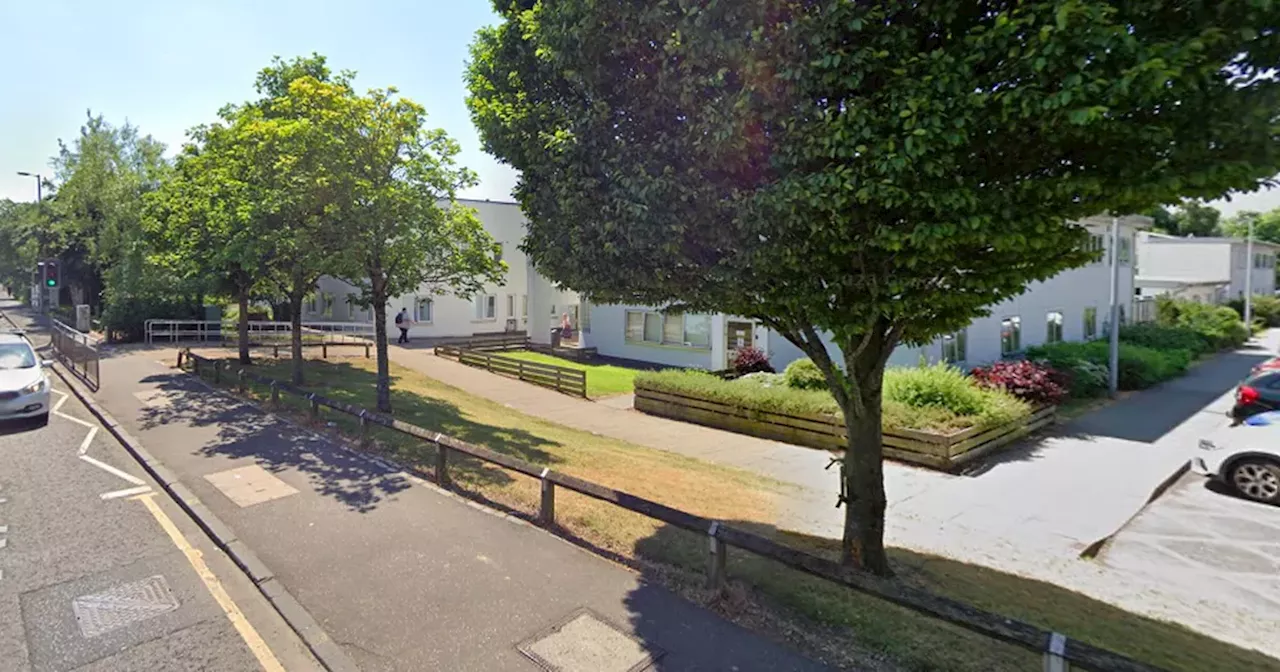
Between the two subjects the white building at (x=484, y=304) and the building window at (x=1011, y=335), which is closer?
the building window at (x=1011, y=335)

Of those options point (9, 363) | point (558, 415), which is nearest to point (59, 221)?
point (9, 363)

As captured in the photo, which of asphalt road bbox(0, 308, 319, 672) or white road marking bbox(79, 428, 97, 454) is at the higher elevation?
white road marking bbox(79, 428, 97, 454)

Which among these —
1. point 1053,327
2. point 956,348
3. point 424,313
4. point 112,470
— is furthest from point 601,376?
point 1053,327

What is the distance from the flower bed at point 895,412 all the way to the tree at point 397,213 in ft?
20.9

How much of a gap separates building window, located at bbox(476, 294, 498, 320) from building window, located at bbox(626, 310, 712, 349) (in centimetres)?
1168

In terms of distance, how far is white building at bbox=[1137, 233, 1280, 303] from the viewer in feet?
132

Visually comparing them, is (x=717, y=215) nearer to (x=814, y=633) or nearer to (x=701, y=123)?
(x=701, y=123)

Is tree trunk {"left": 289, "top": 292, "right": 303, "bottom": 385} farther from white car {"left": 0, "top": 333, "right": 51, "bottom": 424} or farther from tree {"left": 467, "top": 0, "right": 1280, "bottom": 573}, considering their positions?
tree {"left": 467, "top": 0, "right": 1280, "bottom": 573}

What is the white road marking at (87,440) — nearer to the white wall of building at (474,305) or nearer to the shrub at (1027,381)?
the shrub at (1027,381)

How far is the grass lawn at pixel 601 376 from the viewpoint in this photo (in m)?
20.9

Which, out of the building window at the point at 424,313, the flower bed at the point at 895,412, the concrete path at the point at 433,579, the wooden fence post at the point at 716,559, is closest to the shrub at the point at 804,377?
the flower bed at the point at 895,412

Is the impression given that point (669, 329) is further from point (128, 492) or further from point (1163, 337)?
point (1163, 337)

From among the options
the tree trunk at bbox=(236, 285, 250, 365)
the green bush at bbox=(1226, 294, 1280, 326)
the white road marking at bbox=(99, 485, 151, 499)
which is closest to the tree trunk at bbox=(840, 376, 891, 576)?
the white road marking at bbox=(99, 485, 151, 499)

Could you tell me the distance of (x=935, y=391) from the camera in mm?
14062
